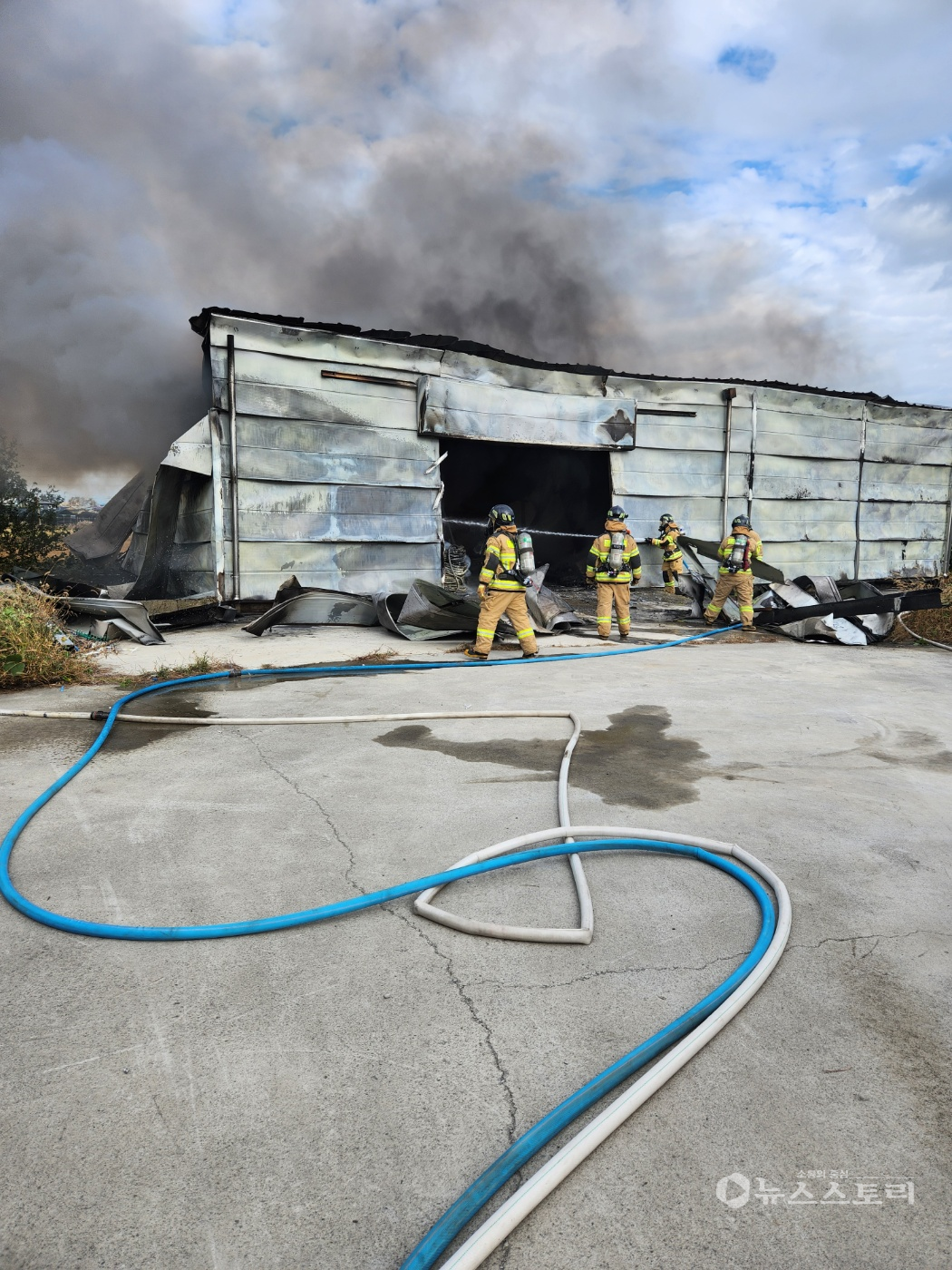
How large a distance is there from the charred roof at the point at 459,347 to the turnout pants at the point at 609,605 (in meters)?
4.49

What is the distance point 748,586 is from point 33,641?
25.9 ft

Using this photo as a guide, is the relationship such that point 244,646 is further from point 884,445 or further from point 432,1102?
point 884,445

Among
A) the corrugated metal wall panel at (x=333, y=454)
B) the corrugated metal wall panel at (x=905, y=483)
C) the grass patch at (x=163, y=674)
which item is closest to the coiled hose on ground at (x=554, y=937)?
→ the grass patch at (x=163, y=674)

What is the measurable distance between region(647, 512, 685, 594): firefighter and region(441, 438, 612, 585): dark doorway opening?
295cm

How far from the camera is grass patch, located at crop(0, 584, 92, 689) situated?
17.9 ft

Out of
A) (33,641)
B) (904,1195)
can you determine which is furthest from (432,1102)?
(33,641)

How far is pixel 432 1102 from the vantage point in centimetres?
155

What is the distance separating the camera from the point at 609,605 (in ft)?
28.4

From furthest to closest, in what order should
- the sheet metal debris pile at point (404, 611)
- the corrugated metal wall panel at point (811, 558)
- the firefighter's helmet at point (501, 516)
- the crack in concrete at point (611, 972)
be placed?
the corrugated metal wall panel at point (811, 558)
the sheet metal debris pile at point (404, 611)
the firefighter's helmet at point (501, 516)
the crack in concrete at point (611, 972)

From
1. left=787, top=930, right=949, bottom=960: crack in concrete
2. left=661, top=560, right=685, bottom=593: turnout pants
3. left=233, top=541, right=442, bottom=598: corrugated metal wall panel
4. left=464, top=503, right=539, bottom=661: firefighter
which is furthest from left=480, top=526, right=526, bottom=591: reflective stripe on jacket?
left=661, top=560, right=685, bottom=593: turnout pants

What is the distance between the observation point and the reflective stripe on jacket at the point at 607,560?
8641 millimetres

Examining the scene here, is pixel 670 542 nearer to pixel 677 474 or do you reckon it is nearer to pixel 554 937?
pixel 677 474

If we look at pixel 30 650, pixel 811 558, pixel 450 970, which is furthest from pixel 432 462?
pixel 450 970

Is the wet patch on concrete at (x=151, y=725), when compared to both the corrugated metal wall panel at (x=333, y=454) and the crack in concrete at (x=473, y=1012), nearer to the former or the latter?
the crack in concrete at (x=473, y=1012)
